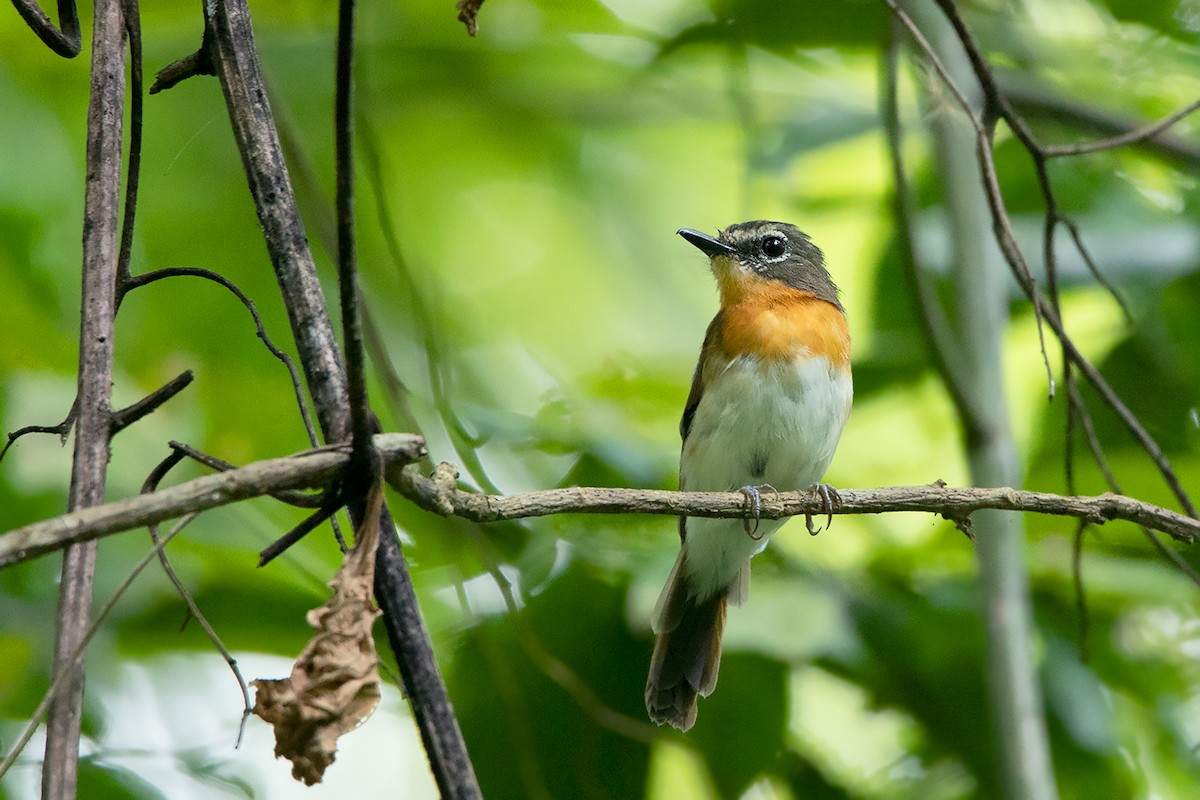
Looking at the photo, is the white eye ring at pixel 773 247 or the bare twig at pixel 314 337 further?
the white eye ring at pixel 773 247

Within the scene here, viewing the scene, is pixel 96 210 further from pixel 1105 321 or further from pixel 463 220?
pixel 1105 321

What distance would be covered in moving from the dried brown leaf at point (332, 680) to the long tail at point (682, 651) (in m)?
2.35

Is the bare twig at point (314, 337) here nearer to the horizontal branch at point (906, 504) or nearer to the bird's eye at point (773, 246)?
the horizontal branch at point (906, 504)

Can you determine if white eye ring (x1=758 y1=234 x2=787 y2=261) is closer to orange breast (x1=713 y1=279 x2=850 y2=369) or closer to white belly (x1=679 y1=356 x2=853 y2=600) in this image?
orange breast (x1=713 y1=279 x2=850 y2=369)

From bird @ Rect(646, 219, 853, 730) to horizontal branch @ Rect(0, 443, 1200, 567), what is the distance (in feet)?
4.41

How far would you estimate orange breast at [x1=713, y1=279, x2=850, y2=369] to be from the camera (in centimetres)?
431

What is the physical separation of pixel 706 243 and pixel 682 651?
1.67 m

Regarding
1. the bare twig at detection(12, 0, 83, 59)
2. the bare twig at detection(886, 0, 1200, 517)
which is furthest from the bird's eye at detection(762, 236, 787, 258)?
the bare twig at detection(12, 0, 83, 59)

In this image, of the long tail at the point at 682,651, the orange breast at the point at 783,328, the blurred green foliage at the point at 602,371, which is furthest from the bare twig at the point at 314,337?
the orange breast at the point at 783,328

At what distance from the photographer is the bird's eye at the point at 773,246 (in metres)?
4.88

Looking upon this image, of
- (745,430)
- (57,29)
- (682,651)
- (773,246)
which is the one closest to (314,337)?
(57,29)

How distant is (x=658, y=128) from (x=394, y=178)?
1771mm

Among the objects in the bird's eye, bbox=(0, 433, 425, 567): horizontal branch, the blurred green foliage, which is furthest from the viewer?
the bird's eye

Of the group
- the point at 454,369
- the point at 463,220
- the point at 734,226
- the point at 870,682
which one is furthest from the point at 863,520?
the point at 463,220
